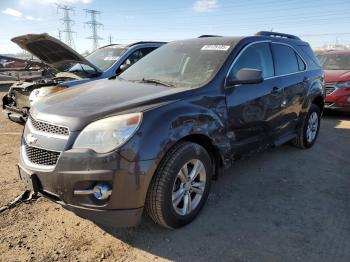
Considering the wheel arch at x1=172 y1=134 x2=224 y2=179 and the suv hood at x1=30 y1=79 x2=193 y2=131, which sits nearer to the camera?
the suv hood at x1=30 y1=79 x2=193 y2=131

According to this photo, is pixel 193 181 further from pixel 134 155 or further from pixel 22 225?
pixel 22 225

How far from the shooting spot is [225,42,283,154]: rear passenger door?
3541mm

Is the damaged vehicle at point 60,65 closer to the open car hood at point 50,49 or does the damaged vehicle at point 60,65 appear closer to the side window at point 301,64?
the open car hood at point 50,49

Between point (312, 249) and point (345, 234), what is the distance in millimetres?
456

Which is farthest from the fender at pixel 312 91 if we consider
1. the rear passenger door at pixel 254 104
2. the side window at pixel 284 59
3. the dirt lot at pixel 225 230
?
the dirt lot at pixel 225 230

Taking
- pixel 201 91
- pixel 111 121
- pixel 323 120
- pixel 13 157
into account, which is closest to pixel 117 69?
pixel 13 157

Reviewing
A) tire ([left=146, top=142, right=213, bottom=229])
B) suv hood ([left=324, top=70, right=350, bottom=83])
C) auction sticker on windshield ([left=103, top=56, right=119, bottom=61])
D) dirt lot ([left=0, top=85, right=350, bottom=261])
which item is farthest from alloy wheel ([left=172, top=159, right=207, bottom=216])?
suv hood ([left=324, top=70, right=350, bottom=83])

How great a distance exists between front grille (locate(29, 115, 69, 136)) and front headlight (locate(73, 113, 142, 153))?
168mm

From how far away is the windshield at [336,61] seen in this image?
9.06m

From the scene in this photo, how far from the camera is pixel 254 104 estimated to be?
149 inches

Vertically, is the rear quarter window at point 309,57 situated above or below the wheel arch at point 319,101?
above

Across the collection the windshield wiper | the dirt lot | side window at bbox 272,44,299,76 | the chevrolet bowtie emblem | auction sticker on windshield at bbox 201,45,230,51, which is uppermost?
auction sticker on windshield at bbox 201,45,230,51

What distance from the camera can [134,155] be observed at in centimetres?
252

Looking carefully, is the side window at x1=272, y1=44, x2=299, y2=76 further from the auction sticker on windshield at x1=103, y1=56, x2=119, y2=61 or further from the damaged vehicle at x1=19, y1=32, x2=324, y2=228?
the auction sticker on windshield at x1=103, y1=56, x2=119, y2=61
